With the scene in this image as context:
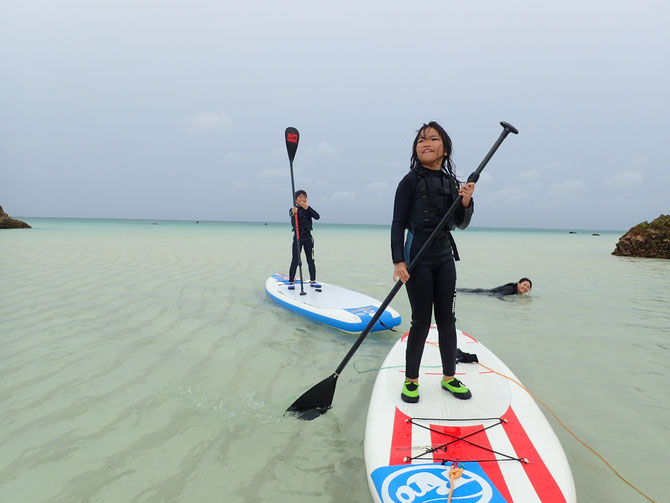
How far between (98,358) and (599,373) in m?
6.17

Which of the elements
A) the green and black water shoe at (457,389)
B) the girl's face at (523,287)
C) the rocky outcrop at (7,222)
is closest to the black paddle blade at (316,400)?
the green and black water shoe at (457,389)

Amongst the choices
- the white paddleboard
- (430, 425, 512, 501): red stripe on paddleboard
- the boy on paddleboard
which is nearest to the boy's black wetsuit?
the boy on paddleboard

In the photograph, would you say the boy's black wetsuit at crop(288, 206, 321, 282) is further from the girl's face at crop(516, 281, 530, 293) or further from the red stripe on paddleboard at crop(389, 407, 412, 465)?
the red stripe on paddleboard at crop(389, 407, 412, 465)

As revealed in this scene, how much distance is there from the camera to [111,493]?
2232mm

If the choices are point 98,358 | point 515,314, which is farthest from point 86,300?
point 515,314

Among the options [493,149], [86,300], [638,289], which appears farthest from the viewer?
[638,289]

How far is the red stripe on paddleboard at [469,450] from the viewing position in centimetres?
208

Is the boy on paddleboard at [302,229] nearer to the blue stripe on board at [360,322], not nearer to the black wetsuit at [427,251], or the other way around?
the blue stripe on board at [360,322]

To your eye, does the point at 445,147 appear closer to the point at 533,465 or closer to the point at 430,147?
the point at 430,147

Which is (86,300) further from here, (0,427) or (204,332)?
(0,427)

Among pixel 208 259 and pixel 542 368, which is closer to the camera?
pixel 542 368

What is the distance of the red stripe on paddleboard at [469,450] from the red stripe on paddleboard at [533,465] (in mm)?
174

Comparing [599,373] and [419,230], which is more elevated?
[419,230]

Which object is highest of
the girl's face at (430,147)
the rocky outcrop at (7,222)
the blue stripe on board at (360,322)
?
the girl's face at (430,147)
